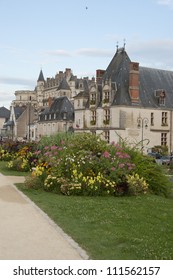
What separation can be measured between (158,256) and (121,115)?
33547 mm

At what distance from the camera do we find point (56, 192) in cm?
1366

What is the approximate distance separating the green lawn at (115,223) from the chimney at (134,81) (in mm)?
27875

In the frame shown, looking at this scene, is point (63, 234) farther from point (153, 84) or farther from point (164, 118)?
point (153, 84)

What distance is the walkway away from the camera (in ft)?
21.5

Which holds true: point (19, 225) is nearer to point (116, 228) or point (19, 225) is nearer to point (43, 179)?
point (116, 228)

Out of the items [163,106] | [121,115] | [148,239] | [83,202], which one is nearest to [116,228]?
[148,239]

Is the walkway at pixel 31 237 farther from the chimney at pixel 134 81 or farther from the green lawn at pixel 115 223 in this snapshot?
the chimney at pixel 134 81

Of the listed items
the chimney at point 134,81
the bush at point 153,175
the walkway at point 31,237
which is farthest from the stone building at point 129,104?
the walkway at point 31,237

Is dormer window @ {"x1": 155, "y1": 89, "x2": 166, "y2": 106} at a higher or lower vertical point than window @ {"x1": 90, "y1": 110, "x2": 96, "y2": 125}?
higher

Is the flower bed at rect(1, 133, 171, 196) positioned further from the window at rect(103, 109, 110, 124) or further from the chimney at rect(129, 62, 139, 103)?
the window at rect(103, 109, 110, 124)

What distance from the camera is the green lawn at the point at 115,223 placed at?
23.0 feet

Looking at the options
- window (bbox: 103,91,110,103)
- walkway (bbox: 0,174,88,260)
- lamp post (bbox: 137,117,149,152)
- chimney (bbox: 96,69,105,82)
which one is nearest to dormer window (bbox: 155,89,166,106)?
lamp post (bbox: 137,117,149,152)

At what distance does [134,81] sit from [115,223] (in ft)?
106

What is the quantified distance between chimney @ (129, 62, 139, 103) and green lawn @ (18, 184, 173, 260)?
91.5 feet
